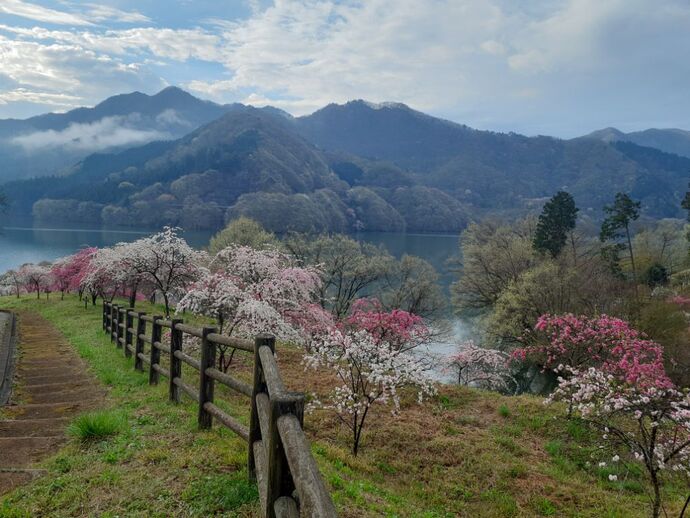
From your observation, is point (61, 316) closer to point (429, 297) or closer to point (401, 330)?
point (401, 330)

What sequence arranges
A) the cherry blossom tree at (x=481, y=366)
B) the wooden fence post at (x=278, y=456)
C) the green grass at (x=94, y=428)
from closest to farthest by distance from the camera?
the wooden fence post at (x=278, y=456)
the green grass at (x=94, y=428)
the cherry blossom tree at (x=481, y=366)

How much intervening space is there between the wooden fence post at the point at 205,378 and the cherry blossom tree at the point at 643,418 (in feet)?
18.0

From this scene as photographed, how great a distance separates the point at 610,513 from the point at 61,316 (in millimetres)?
28356

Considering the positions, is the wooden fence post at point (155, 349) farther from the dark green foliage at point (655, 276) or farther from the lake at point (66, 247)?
the dark green foliage at point (655, 276)

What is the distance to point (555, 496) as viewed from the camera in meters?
8.30

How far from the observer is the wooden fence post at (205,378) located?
6.16 meters

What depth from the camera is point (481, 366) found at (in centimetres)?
2700

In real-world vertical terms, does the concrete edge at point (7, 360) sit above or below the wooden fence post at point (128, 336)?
below

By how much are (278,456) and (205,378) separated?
3.46 m

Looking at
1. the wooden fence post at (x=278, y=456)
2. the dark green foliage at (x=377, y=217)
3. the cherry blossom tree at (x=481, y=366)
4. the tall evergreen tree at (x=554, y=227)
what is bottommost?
the cherry blossom tree at (x=481, y=366)

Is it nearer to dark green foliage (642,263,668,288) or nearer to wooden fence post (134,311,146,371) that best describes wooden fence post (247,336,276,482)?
wooden fence post (134,311,146,371)

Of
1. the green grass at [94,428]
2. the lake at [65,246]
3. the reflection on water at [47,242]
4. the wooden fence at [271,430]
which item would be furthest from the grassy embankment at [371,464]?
the reflection on water at [47,242]

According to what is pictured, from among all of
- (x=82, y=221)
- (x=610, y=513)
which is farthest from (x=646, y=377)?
(x=82, y=221)

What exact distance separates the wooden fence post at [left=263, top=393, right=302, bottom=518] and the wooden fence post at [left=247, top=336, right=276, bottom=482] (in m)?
1.09
